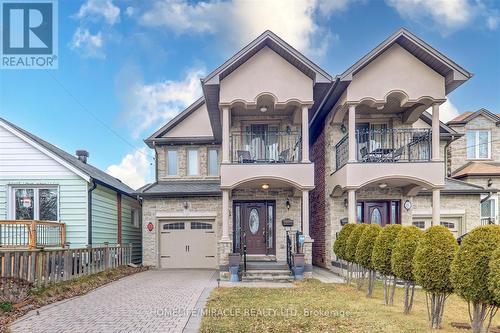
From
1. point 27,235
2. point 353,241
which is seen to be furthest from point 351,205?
point 27,235

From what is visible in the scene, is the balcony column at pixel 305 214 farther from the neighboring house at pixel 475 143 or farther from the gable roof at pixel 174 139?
the neighboring house at pixel 475 143

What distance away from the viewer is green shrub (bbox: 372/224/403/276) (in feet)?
25.6

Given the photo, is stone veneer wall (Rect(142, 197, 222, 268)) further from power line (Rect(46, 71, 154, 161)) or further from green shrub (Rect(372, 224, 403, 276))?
green shrub (Rect(372, 224, 403, 276))

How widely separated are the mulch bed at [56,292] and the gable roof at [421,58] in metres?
9.80

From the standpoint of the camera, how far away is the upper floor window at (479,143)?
18859 millimetres

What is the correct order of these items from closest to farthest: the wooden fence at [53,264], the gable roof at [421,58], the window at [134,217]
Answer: the wooden fence at [53,264] < the gable roof at [421,58] < the window at [134,217]

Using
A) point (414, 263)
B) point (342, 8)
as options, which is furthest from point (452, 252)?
point (342, 8)

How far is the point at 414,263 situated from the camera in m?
6.34

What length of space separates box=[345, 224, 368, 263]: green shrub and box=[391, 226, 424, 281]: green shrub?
2.30 m

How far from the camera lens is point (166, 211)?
15773mm

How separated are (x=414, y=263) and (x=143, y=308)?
5.28 m

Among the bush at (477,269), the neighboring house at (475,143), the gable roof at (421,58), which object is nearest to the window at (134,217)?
the gable roof at (421,58)

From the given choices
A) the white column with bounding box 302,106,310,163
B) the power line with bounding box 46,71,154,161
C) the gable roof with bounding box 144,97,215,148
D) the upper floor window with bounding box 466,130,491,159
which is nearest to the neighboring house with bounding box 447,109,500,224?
the upper floor window with bounding box 466,130,491,159

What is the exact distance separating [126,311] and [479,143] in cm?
1865
